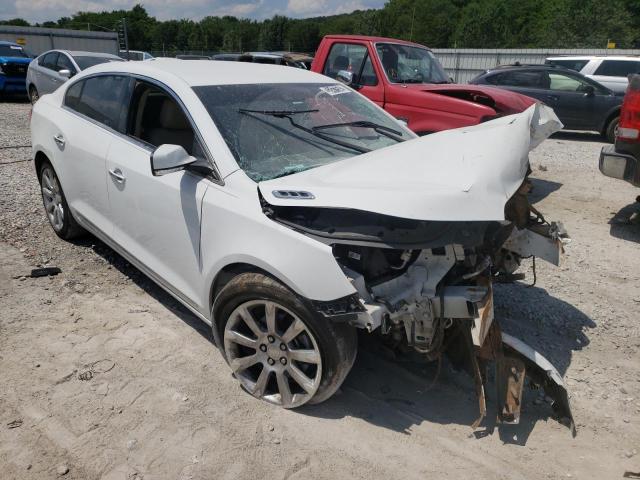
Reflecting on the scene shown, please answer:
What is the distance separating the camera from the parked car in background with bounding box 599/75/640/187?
532 centimetres

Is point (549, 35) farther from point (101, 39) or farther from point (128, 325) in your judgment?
point (128, 325)

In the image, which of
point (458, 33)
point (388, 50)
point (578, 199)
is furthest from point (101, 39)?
point (458, 33)

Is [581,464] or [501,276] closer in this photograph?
[581,464]

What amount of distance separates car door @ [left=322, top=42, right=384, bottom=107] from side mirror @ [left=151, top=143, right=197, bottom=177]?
4422mm

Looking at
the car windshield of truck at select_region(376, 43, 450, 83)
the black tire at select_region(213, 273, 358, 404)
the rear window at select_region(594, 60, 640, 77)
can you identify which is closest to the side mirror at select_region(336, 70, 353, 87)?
the car windshield of truck at select_region(376, 43, 450, 83)

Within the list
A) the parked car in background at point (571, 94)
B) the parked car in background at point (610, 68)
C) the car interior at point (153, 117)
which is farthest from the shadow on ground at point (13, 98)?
the parked car in background at point (610, 68)

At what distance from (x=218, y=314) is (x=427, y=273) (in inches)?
46.9

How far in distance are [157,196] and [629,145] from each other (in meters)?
4.74

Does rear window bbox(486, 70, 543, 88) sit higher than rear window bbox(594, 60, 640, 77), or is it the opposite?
rear window bbox(594, 60, 640, 77)

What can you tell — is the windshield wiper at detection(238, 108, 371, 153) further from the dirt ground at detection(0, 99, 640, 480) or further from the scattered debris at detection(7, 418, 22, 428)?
the scattered debris at detection(7, 418, 22, 428)

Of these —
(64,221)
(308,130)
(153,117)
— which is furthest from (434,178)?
(64,221)

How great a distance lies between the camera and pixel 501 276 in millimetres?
3461

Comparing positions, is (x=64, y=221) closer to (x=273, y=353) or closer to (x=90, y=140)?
(x=90, y=140)

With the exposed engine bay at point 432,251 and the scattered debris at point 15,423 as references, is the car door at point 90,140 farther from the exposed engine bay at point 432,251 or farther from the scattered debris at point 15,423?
the exposed engine bay at point 432,251
